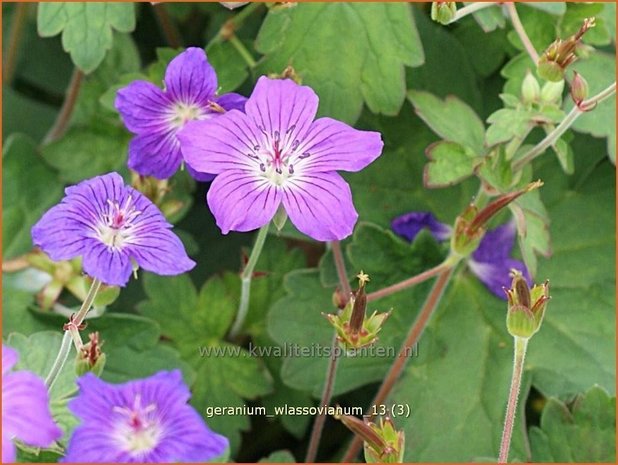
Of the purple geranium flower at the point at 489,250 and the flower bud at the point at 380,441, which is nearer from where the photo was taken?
the flower bud at the point at 380,441

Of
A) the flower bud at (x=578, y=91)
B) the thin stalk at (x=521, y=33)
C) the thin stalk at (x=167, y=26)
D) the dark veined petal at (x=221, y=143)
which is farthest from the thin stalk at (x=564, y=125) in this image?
the thin stalk at (x=167, y=26)

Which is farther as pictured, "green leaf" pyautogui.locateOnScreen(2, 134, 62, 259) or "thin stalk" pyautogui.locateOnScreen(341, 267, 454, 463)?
"green leaf" pyautogui.locateOnScreen(2, 134, 62, 259)

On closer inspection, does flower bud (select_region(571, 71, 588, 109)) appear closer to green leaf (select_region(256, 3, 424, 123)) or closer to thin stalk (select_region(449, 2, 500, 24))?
thin stalk (select_region(449, 2, 500, 24))

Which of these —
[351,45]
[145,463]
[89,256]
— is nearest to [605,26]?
[351,45]

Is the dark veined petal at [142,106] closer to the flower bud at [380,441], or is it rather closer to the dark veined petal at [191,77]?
the dark veined petal at [191,77]

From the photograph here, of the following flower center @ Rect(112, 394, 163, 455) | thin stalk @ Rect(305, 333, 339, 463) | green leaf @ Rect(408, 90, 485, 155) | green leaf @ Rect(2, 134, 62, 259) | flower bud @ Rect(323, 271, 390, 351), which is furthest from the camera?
green leaf @ Rect(2, 134, 62, 259)

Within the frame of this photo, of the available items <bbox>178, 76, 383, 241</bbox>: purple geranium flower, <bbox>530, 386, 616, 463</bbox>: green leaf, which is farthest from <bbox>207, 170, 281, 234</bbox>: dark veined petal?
<bbox>530, 386, 616, 463</bbox>: green leaf

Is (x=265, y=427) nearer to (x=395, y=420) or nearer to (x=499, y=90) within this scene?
(x=395, y=420)
